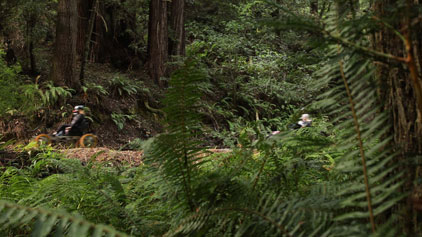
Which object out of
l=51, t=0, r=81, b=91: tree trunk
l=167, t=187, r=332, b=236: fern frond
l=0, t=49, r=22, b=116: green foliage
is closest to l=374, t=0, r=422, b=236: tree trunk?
l=167, t=187, r=332, b=236: fern frond

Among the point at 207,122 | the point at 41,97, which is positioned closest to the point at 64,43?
the point at 41,97

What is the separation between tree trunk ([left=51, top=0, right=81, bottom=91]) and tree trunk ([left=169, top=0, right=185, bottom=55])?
392cm

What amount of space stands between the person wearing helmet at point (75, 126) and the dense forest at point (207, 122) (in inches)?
1.1

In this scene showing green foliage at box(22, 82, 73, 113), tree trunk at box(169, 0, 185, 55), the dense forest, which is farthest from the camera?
tree trunk at box(169, 0, 185, 55)

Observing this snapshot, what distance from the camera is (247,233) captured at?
111cm

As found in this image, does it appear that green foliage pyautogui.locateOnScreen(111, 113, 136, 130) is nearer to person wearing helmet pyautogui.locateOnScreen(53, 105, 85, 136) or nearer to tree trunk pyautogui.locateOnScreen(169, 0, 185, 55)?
person wearing helmet pyautogui.locateOnScreen(53, 105, 85, 136)

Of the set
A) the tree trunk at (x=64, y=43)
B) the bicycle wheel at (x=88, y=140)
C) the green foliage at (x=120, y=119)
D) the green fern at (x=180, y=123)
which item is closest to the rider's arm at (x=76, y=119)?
the bicycle wheel at (x=88, y=140)

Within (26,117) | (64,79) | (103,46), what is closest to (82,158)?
(26,117)

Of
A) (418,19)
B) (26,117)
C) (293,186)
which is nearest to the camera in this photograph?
(418,19)

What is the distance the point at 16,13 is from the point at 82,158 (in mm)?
4644

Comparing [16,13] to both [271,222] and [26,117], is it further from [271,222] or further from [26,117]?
[271,222]

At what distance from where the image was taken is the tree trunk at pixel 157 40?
10516 millimetres

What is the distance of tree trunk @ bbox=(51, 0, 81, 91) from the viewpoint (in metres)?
7.87

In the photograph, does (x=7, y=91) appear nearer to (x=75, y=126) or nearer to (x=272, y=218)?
(x=75, y=126)
